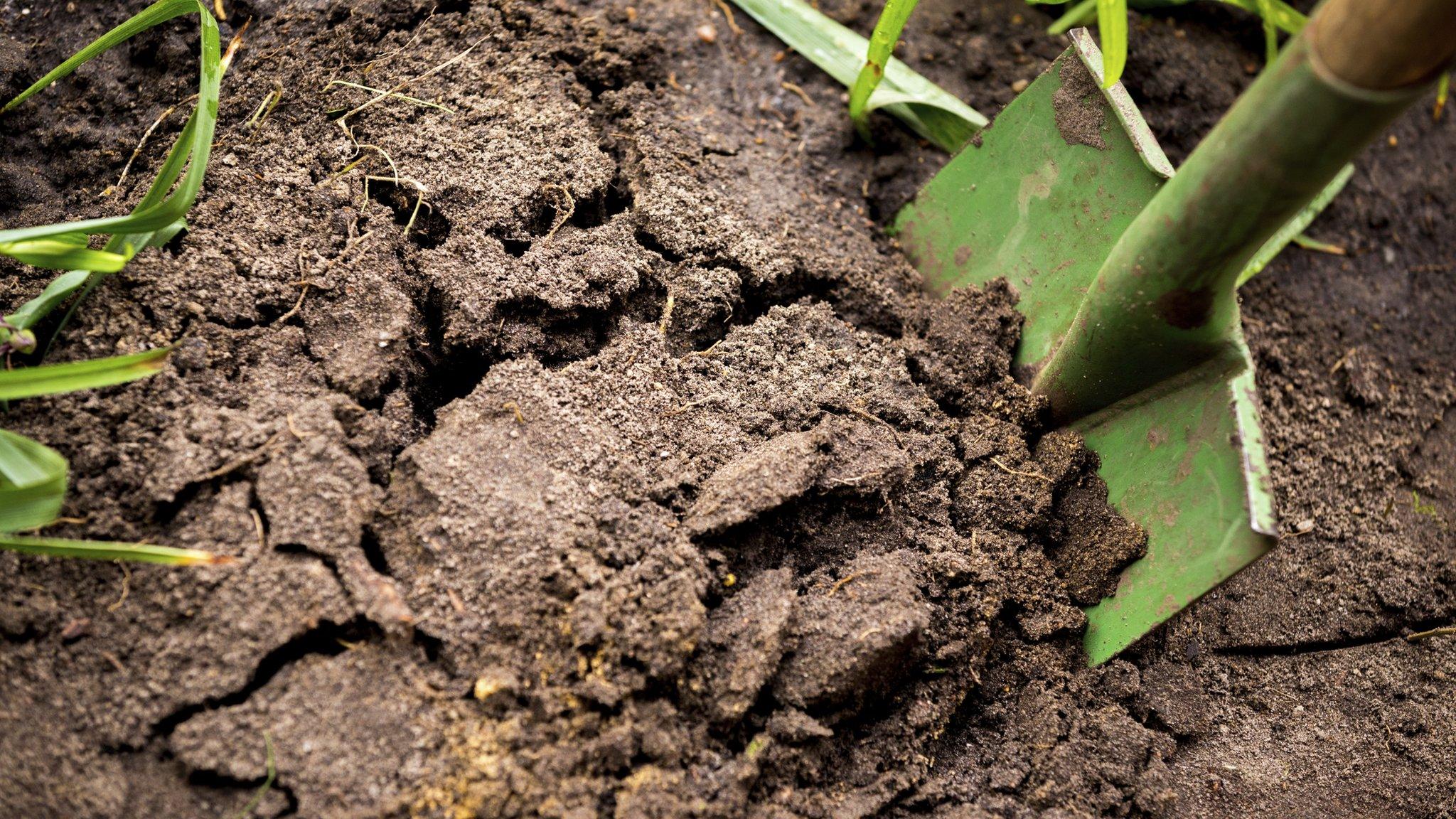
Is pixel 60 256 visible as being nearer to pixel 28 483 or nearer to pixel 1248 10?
pixel 28 483

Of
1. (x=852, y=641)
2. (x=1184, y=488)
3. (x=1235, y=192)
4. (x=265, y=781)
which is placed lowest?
(x=265, y=781)

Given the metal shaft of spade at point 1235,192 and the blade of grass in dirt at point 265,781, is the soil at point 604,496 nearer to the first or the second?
the blade of grass in dirt at point 265,781

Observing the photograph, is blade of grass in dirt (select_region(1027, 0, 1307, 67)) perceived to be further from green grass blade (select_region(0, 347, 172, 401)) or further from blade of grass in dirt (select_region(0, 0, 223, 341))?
green grass blade (select_region(0, 347, 172, 401))

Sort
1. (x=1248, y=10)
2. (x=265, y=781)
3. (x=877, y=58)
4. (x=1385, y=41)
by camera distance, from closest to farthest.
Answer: (x=1385, y=41) → (x=265, y=781) → (x=877, y=58) → (x=1248, y=10)

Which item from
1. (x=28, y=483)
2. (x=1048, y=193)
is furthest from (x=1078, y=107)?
(x=28, y=483)

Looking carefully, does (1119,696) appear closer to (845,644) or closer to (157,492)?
(845,644)

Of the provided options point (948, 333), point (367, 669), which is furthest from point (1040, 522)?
point (367, 669)
